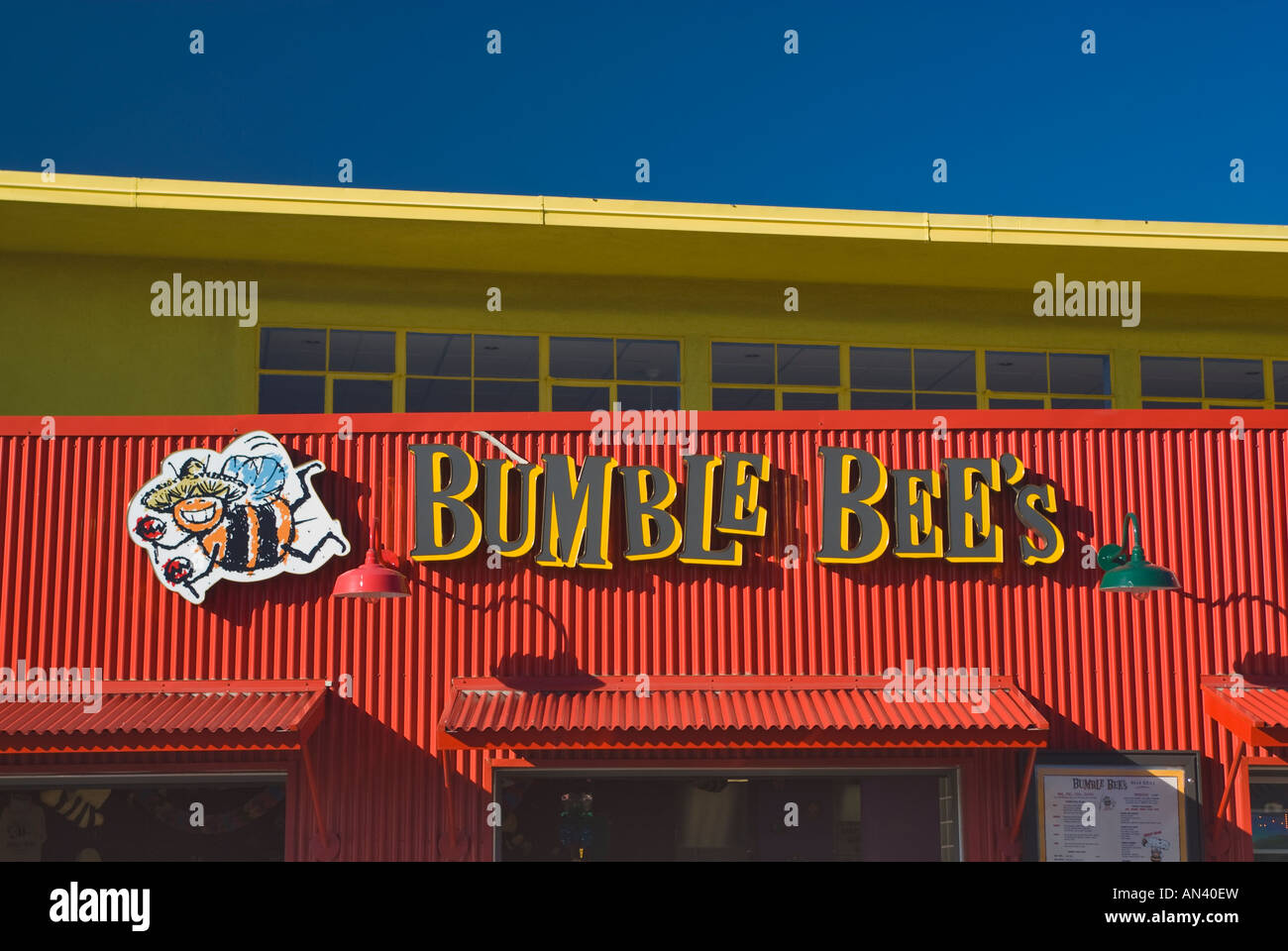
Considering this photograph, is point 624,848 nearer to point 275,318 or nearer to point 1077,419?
point 1077,419

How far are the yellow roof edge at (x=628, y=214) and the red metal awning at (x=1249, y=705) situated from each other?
7.65 meters

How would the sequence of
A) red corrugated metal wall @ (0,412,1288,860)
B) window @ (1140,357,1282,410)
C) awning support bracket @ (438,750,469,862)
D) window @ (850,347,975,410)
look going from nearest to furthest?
awning support bracket @ (438,750,469,862)
red corrugated metal wall @ (0,412,1288,860)
window @ (850,347,975,410)
window @ (1140,357,1282,410)

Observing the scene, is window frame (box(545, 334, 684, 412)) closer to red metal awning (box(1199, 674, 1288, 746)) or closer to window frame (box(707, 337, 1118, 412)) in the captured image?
window frame (box(707, 337, 1118, 412))

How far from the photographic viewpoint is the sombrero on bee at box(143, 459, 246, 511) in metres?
13.0

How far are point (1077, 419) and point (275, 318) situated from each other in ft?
34.4

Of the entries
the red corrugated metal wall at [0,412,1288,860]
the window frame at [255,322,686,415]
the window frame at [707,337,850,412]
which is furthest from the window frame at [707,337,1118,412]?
the red corrugated metal wall at [0,412,1288,860]

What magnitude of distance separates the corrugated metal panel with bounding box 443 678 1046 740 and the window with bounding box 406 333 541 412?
6589 mm

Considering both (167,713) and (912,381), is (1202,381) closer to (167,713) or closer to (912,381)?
(912,381)

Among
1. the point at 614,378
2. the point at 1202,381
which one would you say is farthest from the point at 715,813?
the point at 1202,381

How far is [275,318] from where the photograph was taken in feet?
60.3

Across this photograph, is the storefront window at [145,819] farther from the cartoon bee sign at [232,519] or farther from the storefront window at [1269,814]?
the storefront window at [1269,814]

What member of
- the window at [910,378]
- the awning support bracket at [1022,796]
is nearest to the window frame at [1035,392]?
the window at [910,378]

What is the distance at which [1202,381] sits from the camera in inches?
790
